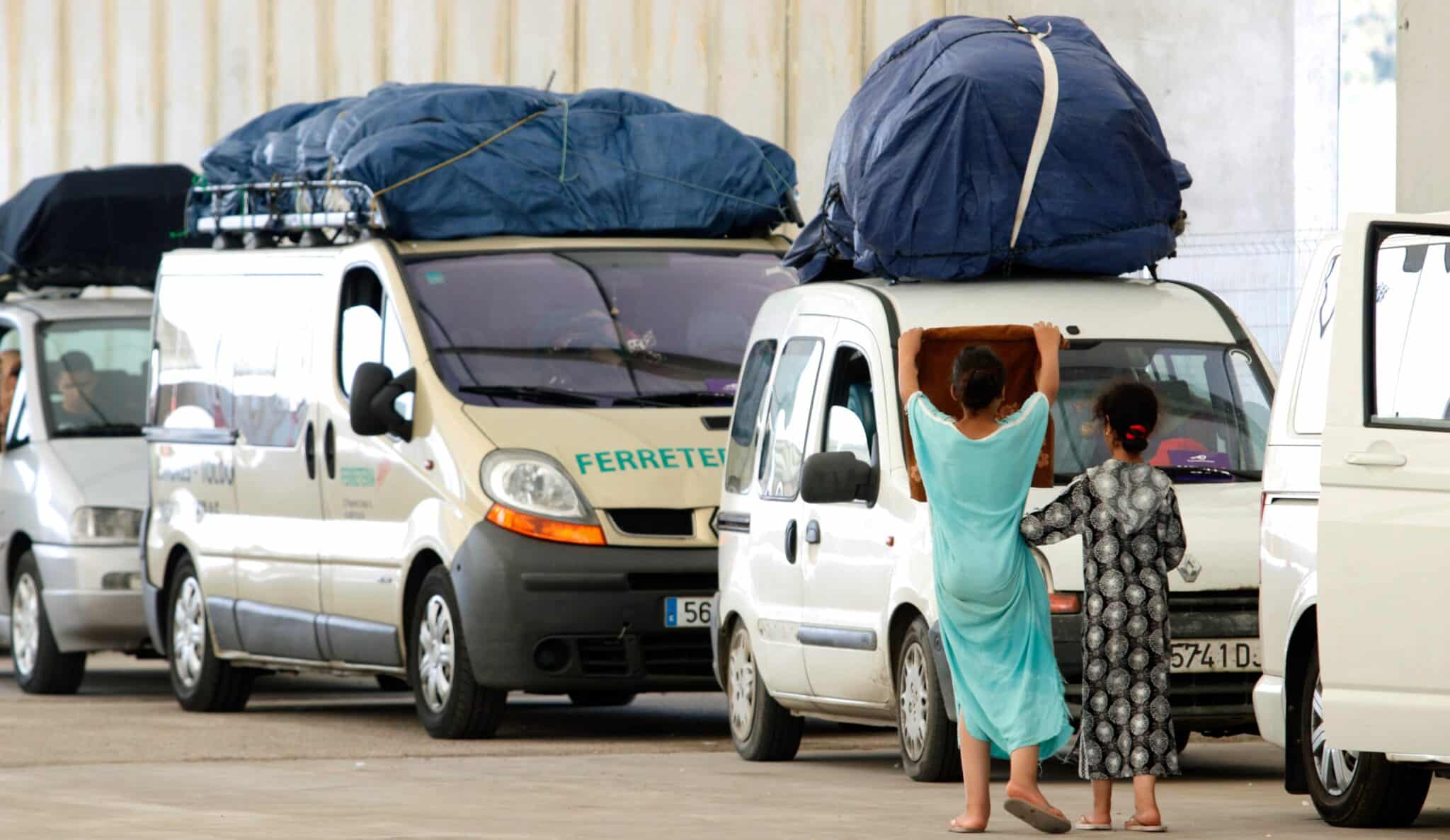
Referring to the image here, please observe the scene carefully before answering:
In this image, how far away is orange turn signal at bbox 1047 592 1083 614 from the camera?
10.0 meters

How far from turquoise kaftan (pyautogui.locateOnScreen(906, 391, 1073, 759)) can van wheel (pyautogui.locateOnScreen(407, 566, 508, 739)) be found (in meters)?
4.05

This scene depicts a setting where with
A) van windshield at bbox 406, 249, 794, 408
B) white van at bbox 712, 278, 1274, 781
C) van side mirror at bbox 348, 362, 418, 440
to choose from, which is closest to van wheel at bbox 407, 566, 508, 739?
van side mirror at bbox 348, 362, 418, 440

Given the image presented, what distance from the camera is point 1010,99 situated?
11125mm

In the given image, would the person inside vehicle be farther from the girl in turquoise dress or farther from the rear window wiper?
the girl in turquoise dress

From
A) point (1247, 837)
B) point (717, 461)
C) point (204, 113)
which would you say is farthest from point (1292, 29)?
point (204, 113)

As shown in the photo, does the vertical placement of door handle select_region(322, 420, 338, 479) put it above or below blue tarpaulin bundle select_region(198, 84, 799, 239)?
below

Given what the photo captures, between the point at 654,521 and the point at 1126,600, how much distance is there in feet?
13.1

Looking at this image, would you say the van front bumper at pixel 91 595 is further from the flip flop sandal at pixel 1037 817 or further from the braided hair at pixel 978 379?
the flip flop sandal at pixel 1037 817

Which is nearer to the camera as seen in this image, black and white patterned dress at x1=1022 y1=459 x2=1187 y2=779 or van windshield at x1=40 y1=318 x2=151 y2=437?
black and white patterned dress at x1=1022 y1=459 x2=1187 y2=779

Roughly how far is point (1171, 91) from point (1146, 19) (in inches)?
19.6

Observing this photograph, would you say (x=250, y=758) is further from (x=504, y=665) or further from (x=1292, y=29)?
(x=1292, y=29)

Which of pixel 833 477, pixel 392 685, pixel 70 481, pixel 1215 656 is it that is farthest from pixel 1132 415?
pixel 392 685

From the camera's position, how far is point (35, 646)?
16.4m

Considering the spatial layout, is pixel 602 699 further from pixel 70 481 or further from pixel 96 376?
pixel 96 376
